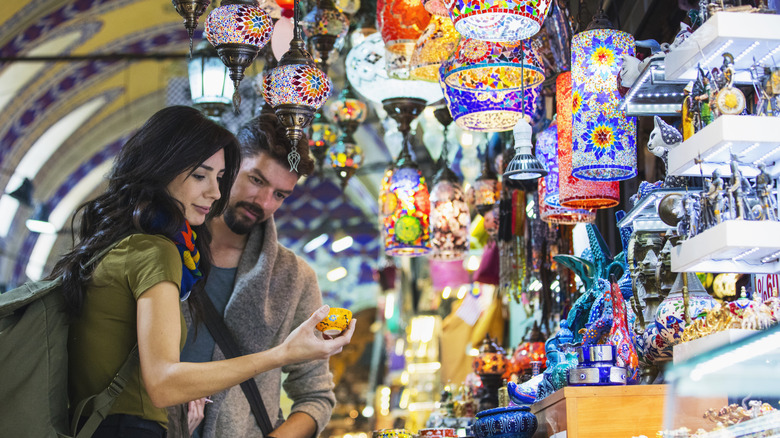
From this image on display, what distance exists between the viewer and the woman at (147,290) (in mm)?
1854

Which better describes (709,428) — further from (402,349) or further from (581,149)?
(402,349)

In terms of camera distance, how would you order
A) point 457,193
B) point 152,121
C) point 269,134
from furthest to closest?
point 457,193
point 269,134
point 152,121

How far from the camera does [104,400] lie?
1856 millimetres

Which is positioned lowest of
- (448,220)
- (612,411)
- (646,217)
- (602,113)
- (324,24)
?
(612,411)

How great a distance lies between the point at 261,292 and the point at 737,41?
5.85 ft

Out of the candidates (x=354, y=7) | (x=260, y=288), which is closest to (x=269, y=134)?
(x=260, y=288)

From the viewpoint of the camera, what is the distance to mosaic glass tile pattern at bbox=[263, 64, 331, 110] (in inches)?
105

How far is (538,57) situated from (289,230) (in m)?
10.6

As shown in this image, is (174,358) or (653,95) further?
(653,95)

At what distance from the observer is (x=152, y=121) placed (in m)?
2.11

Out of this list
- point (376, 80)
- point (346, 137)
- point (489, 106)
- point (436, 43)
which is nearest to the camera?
point (489, 106)

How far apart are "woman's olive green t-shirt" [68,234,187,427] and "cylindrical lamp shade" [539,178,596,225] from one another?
1393 millimetres

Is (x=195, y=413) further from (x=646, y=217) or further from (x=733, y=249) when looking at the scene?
(x=733, y=249)

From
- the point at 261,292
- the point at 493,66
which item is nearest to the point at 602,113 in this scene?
the point at 493,66
